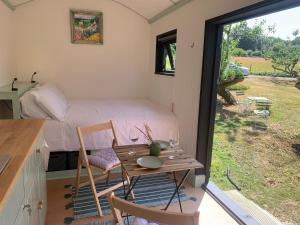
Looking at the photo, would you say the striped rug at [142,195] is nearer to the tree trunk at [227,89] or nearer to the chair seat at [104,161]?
the chair seat at [104,161]

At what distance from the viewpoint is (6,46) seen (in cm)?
314

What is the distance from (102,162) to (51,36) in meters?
2.49

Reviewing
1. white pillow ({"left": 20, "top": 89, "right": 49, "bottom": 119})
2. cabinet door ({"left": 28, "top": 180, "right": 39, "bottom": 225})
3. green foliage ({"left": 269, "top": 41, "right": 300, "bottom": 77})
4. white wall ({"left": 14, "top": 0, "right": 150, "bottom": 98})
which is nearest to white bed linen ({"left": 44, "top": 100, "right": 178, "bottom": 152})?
white pillow ({"left": 20, "top": 89, "right": 49, "bottom": 119})

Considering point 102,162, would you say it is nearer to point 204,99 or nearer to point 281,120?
point 204,99

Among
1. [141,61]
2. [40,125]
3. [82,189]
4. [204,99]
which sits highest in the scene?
[141,61]

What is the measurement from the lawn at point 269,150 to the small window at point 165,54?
1.33 m

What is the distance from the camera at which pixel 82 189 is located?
2.46 metres

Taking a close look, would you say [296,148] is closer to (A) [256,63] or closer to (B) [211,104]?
(A) [256,63]

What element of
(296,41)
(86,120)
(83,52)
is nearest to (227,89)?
(296,41)

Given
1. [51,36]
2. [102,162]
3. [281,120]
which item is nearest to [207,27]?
[281,120]

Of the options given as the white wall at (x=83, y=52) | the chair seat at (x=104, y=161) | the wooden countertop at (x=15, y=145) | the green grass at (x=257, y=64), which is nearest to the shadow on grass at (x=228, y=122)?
the green grass at (x=257, y=64)

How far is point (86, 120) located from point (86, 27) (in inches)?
72.1

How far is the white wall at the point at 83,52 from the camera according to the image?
3602mm

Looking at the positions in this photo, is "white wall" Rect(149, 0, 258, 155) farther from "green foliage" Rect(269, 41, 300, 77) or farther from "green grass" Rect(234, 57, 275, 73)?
"green foliage" Rect(269, 41, 300, 77)
